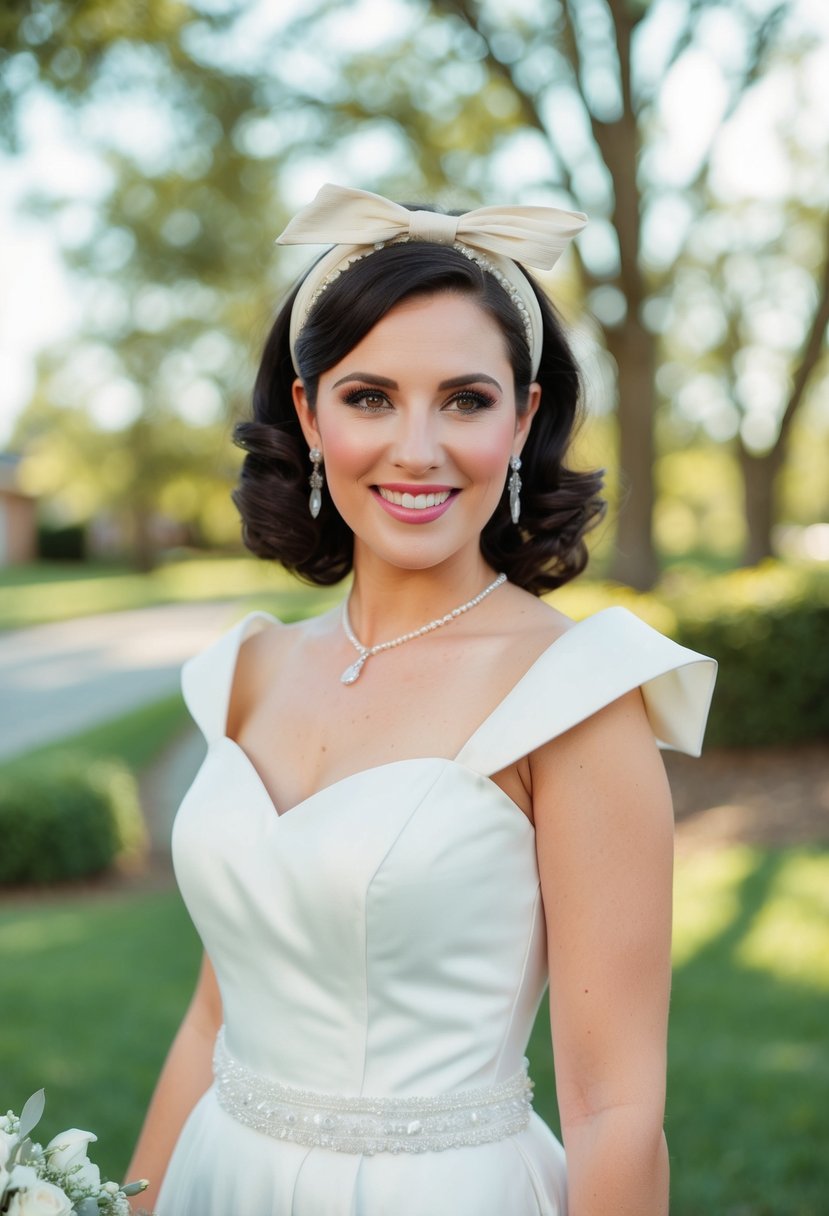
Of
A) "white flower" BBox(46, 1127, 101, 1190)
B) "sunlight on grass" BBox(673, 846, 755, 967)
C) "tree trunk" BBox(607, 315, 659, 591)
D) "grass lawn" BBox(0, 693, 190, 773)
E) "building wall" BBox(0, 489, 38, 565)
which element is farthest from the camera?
"building wall" BBox(0, 489, 38, 565)

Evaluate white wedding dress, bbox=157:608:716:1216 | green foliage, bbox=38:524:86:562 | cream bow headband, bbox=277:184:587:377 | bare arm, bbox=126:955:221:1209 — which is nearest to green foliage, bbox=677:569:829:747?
bare arm, bbox=126:955:221:1209

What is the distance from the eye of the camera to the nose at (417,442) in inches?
77.6

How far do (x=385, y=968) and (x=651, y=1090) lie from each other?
1.37 ft

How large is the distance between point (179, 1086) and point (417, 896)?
0.82m

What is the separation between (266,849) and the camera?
2.00 metres

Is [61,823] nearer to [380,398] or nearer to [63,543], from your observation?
[380,398]

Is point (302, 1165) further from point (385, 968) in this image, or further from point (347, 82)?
point (347, 82)

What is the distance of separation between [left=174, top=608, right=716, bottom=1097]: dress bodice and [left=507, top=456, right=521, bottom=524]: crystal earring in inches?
16.0

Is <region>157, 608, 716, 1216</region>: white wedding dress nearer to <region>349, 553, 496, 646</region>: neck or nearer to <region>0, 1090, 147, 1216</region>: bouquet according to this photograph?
<region>349, 553, 496, 646</region>: neck

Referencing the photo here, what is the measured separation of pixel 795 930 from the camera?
6676 millimetres

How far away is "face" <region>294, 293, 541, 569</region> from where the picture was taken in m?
1.99

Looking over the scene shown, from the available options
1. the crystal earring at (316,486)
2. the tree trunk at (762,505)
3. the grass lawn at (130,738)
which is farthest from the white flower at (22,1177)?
the tree trunk at (762,505)

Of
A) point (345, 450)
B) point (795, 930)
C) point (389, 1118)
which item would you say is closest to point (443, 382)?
point (345, 450)

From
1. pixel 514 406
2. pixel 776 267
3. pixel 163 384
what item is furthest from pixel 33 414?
pixel 514 406
